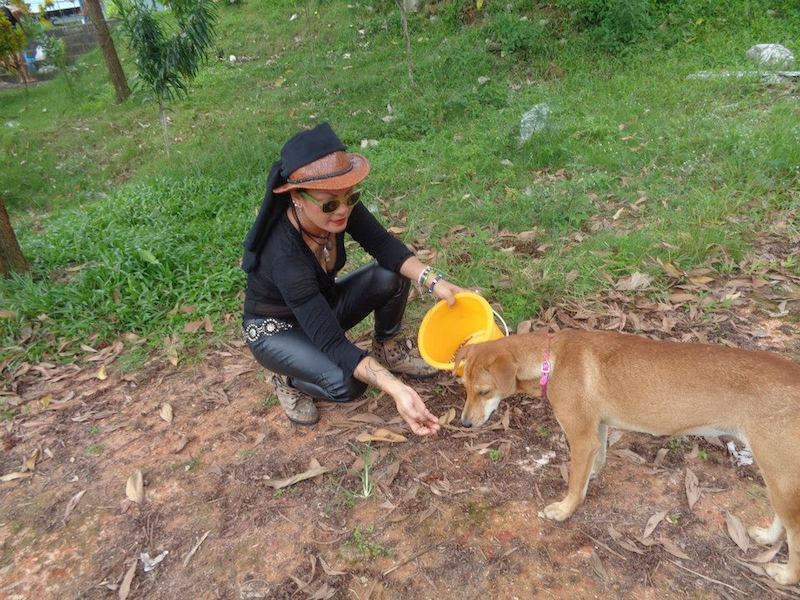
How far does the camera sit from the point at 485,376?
3.16 metres

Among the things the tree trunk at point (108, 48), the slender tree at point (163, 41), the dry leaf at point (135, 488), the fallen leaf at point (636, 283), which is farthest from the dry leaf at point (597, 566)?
the tree trunk at point (108, 48)

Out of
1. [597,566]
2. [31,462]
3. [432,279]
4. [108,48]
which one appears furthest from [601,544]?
[108,48]

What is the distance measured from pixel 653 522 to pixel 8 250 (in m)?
6.34

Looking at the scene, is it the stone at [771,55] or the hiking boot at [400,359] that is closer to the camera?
the hiking boot at [400,359]

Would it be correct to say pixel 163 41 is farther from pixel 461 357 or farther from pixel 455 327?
pixel 461 357

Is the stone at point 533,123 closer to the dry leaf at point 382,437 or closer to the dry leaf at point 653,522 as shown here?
the dry leaf at point 382,437

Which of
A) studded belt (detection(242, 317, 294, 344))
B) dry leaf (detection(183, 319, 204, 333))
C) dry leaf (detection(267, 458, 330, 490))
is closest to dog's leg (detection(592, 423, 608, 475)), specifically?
dry leaf (detection(267, 458, 330, 490))

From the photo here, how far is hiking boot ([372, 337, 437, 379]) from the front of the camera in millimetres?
4379

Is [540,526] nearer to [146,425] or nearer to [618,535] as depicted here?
[618,535]

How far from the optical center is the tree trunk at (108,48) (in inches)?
490

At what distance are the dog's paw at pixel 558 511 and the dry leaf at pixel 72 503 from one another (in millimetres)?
2970

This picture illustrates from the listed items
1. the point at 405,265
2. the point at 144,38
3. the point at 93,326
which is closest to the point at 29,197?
the point at 144,38

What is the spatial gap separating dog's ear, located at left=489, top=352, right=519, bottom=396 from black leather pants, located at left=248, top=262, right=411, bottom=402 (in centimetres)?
89

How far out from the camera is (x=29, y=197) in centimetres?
1032
